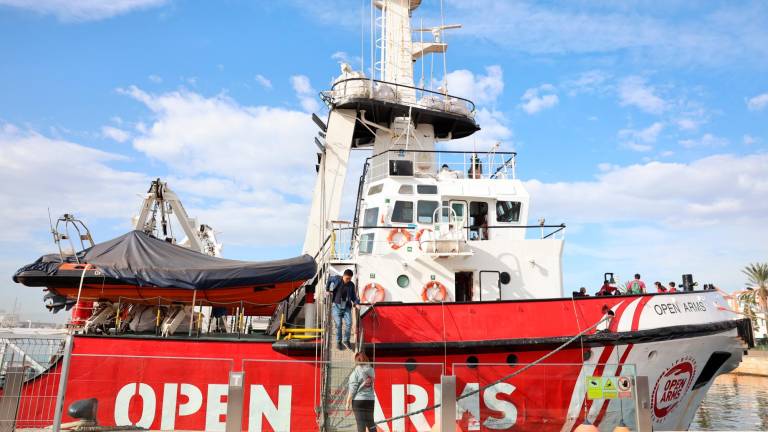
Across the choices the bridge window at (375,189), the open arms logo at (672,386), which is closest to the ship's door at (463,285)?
the bridge window at (375,189)

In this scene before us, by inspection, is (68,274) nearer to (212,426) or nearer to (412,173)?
(212,426)

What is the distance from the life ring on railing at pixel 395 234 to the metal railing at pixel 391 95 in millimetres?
4088

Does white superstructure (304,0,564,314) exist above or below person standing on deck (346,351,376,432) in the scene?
above

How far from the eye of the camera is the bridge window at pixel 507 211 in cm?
1077

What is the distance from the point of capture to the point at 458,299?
10.0 m

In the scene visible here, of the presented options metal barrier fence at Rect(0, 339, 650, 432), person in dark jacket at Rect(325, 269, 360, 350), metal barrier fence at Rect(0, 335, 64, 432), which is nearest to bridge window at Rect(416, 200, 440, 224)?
person in dark jacket at Rect(325, 269, 360, 350)

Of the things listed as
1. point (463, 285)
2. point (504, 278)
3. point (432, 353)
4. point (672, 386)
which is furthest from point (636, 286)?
point (432, 353)

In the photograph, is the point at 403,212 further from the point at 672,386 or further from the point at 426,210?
the point at 672,386

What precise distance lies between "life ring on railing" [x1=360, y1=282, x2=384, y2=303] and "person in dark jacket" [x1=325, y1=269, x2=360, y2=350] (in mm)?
1260

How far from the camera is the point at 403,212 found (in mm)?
10508

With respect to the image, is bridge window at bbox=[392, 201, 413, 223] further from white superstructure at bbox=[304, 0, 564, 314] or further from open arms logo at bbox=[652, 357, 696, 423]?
open arms logo at bbox=[652, 357, 696, 423]

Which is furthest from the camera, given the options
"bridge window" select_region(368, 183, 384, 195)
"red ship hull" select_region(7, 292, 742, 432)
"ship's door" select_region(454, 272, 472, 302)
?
"bridge window" select_region(368, 183, 384, 195)

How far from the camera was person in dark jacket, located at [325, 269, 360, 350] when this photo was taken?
7.86 meters

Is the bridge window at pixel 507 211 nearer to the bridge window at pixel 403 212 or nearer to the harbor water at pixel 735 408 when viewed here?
the bridge window at pixel 403 212
